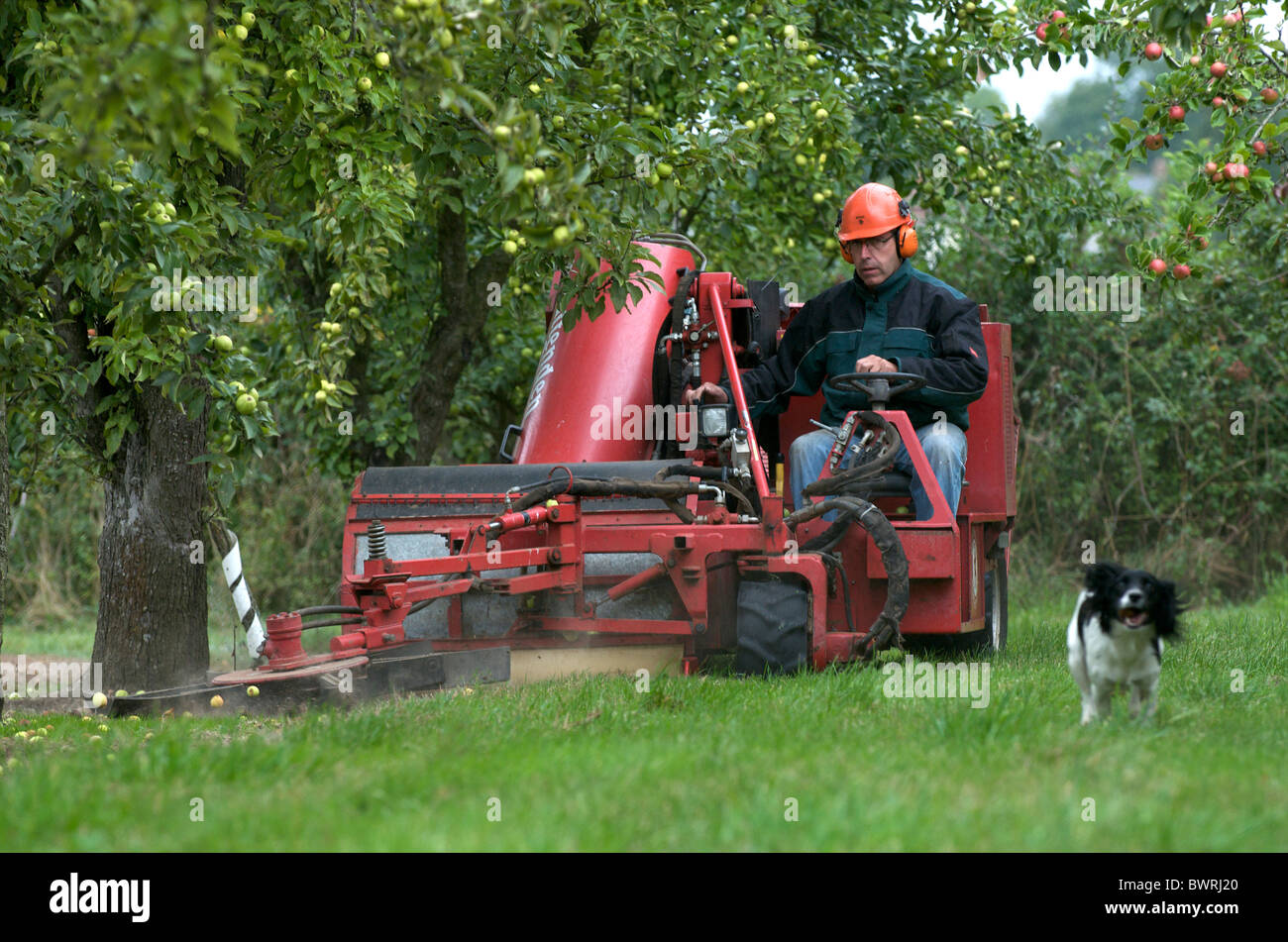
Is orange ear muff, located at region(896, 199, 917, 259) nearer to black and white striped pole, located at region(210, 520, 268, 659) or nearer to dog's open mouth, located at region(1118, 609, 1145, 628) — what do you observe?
dog's open mouth, located at region(1118, 609, 1145, 628)

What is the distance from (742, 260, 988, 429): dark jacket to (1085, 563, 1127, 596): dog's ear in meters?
1.94

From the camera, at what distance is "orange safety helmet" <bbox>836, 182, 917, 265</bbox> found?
6559 mm

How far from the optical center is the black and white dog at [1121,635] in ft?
13.5

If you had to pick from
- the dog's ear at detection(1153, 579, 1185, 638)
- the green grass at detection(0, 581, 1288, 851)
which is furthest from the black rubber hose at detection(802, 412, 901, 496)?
the dog's ear at detection(1153, 579, 1185, 638)

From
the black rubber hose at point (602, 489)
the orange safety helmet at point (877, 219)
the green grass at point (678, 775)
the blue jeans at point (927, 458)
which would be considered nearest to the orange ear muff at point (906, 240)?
the orange safety helmet at point (877, 219)

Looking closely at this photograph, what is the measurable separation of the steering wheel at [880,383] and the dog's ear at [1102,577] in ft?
5.97

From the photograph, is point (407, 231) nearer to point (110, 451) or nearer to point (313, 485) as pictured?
point (110, 451)

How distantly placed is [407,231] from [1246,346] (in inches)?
288

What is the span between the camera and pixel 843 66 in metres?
8.93

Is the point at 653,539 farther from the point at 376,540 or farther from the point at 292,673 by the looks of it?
the point at 292,673

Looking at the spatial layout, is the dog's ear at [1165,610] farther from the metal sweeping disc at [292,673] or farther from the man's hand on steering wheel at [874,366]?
the metal sweeping disc at [292,673]

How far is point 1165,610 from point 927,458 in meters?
2.06

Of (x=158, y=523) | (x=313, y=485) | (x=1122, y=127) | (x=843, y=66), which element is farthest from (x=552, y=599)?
(x=313, y=485)

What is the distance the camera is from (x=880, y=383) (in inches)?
240
